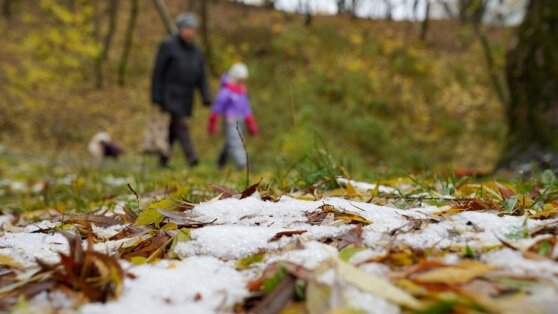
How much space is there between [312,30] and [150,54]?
814cm

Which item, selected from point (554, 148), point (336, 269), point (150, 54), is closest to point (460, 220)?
point (336, 269)

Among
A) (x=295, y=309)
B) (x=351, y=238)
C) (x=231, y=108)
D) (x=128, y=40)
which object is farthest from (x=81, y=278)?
(x=128, y=40)

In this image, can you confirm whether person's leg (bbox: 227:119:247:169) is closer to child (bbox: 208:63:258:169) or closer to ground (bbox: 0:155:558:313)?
child (bbox: 208:63:258:169)

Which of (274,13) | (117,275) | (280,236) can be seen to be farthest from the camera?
(274,13)

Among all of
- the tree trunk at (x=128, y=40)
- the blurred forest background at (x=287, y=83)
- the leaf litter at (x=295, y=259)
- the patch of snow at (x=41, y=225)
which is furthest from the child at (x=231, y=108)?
the tree trunk at (x=128, y=40)

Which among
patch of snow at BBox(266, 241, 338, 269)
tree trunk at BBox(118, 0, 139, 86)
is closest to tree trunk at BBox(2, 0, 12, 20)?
tree trunk at BBox(118, 0, 139, 86)

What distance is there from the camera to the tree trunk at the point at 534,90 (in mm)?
6016

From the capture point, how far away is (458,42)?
2789 cm

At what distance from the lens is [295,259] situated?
1.30 m

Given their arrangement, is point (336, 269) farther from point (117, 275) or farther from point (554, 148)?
point (554, 148)

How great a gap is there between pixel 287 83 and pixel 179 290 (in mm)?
19254

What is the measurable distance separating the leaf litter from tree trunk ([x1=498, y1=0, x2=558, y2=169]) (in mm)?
4479

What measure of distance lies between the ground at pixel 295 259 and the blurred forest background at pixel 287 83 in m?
9.64

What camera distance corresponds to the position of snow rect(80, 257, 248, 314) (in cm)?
102
